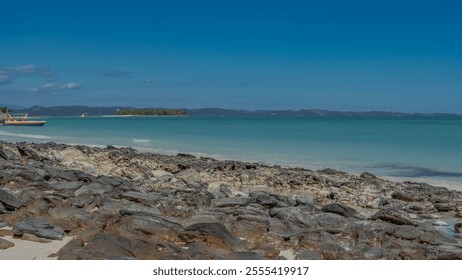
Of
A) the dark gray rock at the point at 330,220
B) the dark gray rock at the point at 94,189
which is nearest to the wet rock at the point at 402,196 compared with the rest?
the dark gray rock at the point at 330,220

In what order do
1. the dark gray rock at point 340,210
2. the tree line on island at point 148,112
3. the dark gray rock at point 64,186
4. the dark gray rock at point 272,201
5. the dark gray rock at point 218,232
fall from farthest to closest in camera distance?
the tree line on island at point 148,112, the dark gray rock at point 272,201, the dark gray rock at point 340,210, the dark gray rock at point 64,186, the dark gray rock at point 218,232

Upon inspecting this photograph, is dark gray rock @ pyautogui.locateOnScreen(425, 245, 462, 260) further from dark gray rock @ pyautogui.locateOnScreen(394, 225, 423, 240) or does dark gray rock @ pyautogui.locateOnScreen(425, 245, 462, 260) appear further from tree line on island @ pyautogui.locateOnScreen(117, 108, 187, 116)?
tree line on island @ pyautogui.locateOnScreen(117, 108, 187, 116)

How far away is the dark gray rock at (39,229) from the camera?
20.9 ft

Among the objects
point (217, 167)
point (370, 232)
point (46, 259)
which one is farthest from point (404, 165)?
point (46, 259)

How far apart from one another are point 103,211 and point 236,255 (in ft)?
9.35

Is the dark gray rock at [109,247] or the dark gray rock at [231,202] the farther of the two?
the dark gray rock at [231,202]

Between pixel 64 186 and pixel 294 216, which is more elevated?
pixel 64 186

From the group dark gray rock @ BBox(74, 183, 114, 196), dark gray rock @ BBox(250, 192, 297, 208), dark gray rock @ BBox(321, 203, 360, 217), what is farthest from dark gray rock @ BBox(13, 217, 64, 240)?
dark gray rock @ BBox(321, 203, 360, 217)

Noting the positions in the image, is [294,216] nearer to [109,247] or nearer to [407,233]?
[407,233]

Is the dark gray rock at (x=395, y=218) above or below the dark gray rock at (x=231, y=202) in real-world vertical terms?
below

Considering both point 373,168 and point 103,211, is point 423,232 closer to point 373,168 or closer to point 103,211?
point 103,211

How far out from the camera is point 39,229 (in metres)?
6.48

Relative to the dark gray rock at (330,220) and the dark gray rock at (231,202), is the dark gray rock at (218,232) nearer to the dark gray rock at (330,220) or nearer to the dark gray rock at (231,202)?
the dark gray rock at (330,220)

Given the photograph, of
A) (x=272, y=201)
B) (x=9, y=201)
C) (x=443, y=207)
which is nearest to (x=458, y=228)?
(x=443, y=207)
